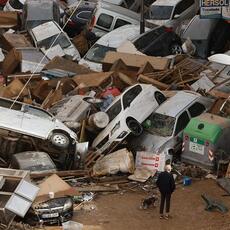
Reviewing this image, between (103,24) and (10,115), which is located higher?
(10,115)

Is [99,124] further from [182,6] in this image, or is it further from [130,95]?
Answer: [182,6]

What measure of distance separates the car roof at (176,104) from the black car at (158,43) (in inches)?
233

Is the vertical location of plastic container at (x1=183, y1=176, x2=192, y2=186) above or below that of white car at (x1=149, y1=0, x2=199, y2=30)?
above

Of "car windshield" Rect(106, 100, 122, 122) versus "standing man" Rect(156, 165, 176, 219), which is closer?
"standing man" Rect(156, 165, 176, 219)

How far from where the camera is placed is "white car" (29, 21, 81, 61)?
78.9 feet

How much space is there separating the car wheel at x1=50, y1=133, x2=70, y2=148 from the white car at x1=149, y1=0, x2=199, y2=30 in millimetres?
12405

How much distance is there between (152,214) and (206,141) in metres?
3.02

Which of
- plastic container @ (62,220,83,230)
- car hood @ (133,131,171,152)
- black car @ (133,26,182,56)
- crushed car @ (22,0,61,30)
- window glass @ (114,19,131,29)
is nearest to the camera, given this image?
plastic container @ (62,220,83,230)

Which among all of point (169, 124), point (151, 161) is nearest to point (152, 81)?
point (169, 124)

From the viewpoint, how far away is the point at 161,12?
27.5 m

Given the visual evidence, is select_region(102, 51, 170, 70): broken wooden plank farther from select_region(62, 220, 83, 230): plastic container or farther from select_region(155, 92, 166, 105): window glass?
select_region(62, 220, 83, 230): plastic container

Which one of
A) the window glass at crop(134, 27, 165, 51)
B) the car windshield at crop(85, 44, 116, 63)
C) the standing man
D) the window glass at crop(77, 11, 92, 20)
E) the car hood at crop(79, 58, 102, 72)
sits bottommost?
the window glass at crop(77, 11, 92, 20)

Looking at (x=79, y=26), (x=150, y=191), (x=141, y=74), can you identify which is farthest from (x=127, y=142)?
(x=79, y=26)

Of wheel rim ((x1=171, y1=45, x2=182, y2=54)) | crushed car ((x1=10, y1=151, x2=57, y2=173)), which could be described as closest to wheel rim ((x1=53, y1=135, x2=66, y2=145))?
crushed car ((x1=10, y1=151, x2=57, y2=173))
